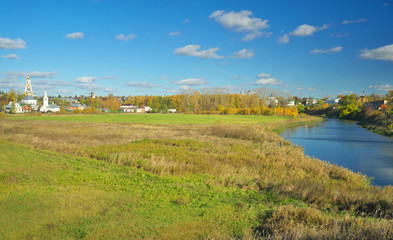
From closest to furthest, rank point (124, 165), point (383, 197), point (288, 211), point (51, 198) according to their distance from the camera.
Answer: point (288, 211), point (51, 198), point (383, 197), point (124, 165)

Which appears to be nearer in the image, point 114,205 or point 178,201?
point 114,205

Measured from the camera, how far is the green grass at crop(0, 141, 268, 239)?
7047 mm

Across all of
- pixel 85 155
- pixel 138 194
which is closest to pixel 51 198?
pixel 138 194

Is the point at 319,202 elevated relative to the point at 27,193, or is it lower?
lower

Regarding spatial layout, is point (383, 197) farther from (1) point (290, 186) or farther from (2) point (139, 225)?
(2) point (139, 225)

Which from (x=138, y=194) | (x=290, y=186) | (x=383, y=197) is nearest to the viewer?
(x=138, y=194)

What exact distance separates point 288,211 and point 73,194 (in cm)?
755

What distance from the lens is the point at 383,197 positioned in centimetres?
1105

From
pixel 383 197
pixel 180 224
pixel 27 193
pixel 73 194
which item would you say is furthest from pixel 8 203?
pixel 383 197

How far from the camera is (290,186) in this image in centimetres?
1214

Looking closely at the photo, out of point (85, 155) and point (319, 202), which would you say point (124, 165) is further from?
point (319, 202)

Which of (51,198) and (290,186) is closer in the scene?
(51,198)

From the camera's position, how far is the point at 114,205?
8.91m

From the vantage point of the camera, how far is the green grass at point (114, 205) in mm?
7047
